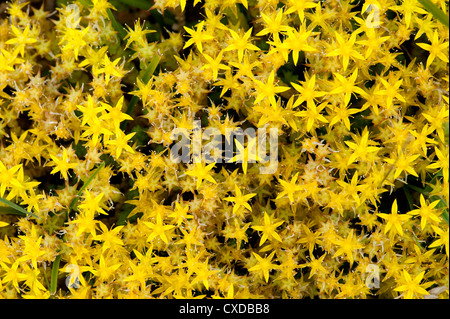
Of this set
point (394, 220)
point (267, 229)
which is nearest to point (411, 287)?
point (394, 220)

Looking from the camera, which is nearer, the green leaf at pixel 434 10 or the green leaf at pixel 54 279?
the green leaf at pixel 434 10

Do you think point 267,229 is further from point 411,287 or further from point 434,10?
point 434,10

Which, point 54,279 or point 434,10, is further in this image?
point 54,279

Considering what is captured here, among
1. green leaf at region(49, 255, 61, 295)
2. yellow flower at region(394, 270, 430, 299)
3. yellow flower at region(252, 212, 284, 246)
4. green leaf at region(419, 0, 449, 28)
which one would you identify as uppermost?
green leaf at region(419, 0, 449, 28)

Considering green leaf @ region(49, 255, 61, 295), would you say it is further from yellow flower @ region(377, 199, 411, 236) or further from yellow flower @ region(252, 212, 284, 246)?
yellow flower @ region(377, 199, 411, 236)

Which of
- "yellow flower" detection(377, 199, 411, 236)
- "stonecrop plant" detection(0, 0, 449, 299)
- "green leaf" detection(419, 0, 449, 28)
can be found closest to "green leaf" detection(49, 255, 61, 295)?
"stonecrop plant" detection(0, 0, 449, 299)

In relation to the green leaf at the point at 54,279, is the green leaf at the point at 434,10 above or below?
above

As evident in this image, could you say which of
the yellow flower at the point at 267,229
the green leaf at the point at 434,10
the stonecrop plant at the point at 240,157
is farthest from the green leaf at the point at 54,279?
the green leaf at the point at 434,10

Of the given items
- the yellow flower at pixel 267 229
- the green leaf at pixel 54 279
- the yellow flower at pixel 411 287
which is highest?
the yellow flower at pixel 267 229

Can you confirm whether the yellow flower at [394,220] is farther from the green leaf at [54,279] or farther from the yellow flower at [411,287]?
the green leaf at [54,279]
